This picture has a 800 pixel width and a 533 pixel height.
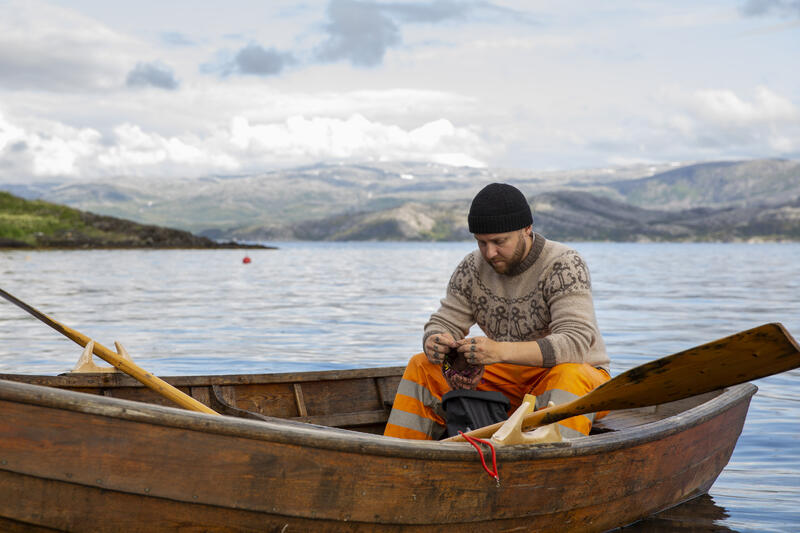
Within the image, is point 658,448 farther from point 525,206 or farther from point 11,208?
point 11,208

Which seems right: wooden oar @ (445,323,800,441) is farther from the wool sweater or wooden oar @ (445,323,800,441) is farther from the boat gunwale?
the wool sweater

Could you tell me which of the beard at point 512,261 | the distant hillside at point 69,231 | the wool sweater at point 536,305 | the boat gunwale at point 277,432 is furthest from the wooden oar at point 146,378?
the distant hillside at point 69,231

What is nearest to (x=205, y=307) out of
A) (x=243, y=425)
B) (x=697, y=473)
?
(x=697, y=473)

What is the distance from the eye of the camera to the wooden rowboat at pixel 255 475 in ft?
12.6

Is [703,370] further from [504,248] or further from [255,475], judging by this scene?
[255,475]

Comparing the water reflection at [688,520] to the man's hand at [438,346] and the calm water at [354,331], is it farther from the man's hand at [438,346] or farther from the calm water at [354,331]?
the man's hand at [438,346]

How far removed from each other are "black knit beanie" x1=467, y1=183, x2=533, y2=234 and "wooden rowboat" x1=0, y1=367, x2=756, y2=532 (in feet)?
5.13

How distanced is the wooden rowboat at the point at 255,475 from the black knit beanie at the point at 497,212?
5.13ft

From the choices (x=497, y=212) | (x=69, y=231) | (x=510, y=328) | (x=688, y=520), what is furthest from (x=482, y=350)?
(x=69, y=231)

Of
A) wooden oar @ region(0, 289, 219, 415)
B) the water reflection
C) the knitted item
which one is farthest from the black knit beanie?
the water reflection

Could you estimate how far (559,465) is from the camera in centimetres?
491

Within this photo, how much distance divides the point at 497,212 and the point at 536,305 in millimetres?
781

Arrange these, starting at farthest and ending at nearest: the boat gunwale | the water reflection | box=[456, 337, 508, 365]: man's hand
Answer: the water reflection → box=[456, 337, 508, 365]: man's hand → the boat gunwale

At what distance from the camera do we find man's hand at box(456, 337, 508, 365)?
218 inches
